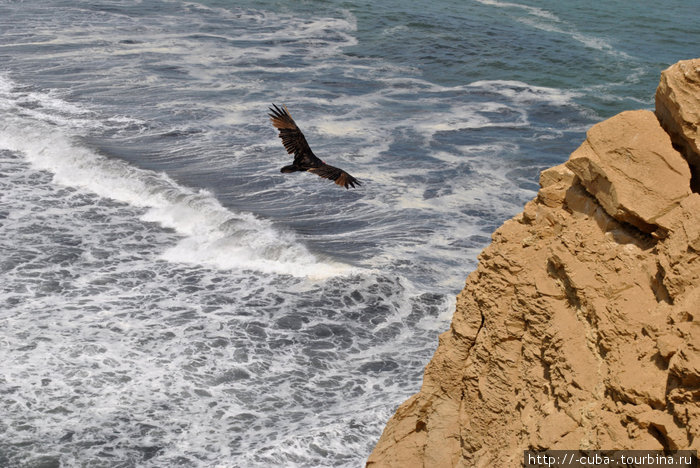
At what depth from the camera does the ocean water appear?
357 inches

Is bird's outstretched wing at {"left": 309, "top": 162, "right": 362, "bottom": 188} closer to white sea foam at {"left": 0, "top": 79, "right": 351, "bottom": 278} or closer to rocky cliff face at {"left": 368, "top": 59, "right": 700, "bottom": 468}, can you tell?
white sea foam at {"left": 0, "top": 79, "right": 351, "bottom": 278}

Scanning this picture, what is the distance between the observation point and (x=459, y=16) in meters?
35.2

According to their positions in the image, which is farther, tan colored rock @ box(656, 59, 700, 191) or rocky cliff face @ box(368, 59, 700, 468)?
tan colored rock @ box(656, 59, 700, 191)

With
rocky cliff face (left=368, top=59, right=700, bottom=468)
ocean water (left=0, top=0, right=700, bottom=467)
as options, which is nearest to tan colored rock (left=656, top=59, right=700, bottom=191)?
rocky cliff face (left=368, top=59, right=700, bottom=468)

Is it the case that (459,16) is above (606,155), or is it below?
below

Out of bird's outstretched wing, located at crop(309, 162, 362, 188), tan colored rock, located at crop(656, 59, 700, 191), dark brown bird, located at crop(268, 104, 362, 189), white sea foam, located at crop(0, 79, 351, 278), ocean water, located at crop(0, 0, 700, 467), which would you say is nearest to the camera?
tan colored rock, located at crop(656, 59, 700, 191)

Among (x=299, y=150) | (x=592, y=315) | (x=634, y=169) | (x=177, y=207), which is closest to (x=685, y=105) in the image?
(x=634, y=169)

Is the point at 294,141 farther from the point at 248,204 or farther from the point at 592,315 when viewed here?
the point at 592,315

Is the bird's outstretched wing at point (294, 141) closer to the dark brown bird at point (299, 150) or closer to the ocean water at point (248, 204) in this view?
the dark brown bird at point (299, 150)

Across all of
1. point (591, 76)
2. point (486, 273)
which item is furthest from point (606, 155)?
point (591, 76)

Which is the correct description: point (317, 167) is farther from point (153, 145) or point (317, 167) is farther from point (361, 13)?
point (361, 13)

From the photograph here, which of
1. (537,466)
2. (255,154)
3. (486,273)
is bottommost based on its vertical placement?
(255,154)

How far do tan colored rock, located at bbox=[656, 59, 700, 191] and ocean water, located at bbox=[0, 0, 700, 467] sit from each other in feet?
17.3

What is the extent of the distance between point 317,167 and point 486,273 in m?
6.46
